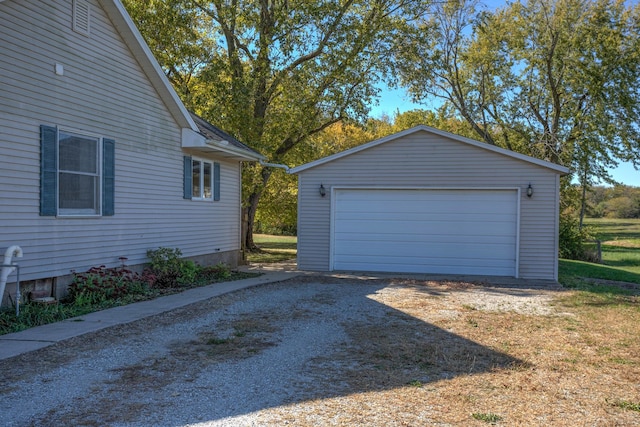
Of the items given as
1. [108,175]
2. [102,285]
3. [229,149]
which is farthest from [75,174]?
[229,149]

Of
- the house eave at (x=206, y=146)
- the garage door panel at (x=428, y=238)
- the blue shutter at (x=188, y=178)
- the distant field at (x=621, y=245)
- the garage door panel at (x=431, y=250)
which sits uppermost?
the house eave at (x=206, y=146)

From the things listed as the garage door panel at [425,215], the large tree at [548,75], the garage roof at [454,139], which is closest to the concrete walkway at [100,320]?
the garage door panel at [425,215]

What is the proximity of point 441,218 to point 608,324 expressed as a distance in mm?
6054

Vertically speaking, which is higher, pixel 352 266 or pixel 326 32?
pixel 326 32

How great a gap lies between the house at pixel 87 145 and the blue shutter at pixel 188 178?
0.02m

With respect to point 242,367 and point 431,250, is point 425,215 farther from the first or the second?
point 242,367

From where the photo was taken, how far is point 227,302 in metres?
8.91

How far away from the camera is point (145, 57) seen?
10266mm

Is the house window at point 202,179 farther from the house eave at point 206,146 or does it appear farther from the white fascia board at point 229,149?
the white fascia board at point 229,149

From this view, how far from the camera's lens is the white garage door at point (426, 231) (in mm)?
13008

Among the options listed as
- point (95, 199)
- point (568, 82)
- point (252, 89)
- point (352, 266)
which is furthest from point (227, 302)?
point (568, 82)

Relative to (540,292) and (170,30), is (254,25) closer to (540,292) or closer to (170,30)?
(170,30)

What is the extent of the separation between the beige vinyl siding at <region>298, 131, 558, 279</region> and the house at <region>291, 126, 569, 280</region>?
0.08 feet

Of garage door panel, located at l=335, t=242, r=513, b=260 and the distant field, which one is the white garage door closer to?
garage door panel, located at l=335, t=242, r=513, b=260
